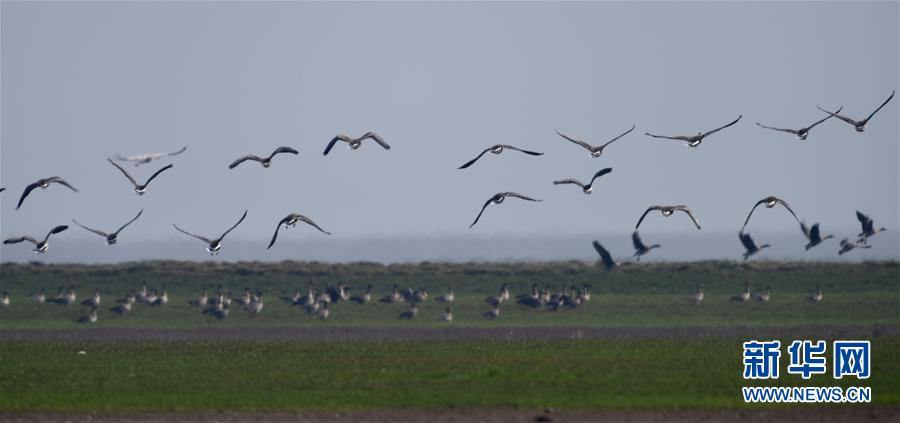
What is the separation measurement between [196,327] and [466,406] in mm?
31943

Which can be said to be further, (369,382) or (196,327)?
(196,327)

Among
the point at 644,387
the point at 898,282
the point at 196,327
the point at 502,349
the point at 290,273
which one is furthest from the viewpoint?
the point at 290,273

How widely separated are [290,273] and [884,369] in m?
48.1

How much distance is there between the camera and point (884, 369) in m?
43.9

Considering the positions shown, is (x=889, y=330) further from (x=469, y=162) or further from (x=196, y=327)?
(x=196, y=327)

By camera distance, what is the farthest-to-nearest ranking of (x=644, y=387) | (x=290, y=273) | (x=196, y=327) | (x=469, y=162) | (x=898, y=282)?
(x=290, y=273) → (x=898, y=282) → (x=196, y=327) → (x=469, y=162) → (x=644, y=387)

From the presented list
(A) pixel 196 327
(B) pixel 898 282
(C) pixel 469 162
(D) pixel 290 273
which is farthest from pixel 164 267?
(C) pixel 469 162

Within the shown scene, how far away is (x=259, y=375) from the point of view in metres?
43.9

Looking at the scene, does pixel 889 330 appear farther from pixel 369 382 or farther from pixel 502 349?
pixel 369 382

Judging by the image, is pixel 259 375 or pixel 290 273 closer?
pixel 259 375

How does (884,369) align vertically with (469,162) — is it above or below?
below

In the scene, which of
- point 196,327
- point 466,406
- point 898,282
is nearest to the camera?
point 466,406

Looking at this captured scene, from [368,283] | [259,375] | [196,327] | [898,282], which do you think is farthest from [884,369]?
[368,283]

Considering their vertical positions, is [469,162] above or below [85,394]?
above
